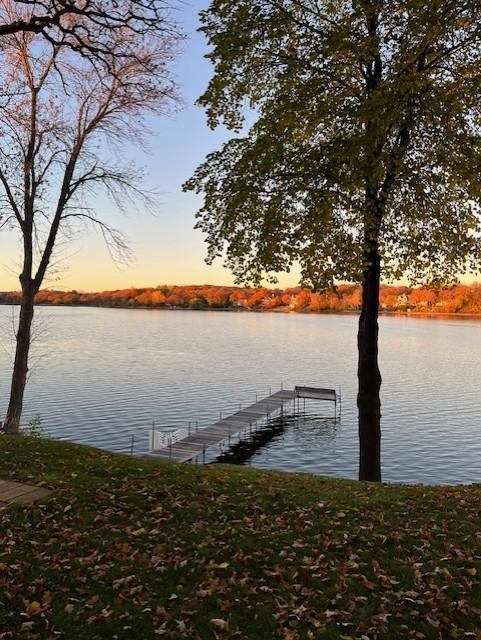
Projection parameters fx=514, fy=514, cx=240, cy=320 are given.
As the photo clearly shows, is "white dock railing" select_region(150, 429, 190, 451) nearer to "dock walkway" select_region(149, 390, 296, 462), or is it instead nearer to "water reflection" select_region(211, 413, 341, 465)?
"dock walkway" select_region(149, 390, 296, 462)

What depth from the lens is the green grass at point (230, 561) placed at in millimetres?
5496

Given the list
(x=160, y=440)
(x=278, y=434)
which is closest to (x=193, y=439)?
(x=160, y=440)

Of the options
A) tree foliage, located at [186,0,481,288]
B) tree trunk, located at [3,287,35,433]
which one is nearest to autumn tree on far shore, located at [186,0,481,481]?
tree foliage, located at [186,0,481,288]

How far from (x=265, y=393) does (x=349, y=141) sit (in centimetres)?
4357

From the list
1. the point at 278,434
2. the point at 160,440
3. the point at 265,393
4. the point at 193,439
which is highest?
the point at 160,440

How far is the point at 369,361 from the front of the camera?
13.6 meters

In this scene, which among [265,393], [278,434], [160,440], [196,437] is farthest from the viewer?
[265,393]

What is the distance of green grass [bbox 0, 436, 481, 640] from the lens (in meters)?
5.50

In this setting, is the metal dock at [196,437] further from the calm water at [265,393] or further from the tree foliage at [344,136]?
the tree foliage at [344,136]

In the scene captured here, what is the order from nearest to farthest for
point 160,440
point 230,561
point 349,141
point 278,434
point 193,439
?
point 230,561, point 349,141, point 160,440, point 193,439, point 278,434

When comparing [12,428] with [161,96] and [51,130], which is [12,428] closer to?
[51,130]

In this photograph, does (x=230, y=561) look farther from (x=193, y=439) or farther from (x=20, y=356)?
(x=193, y=439)

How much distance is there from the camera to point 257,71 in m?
12.6

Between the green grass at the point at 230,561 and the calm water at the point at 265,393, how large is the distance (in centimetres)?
1712
